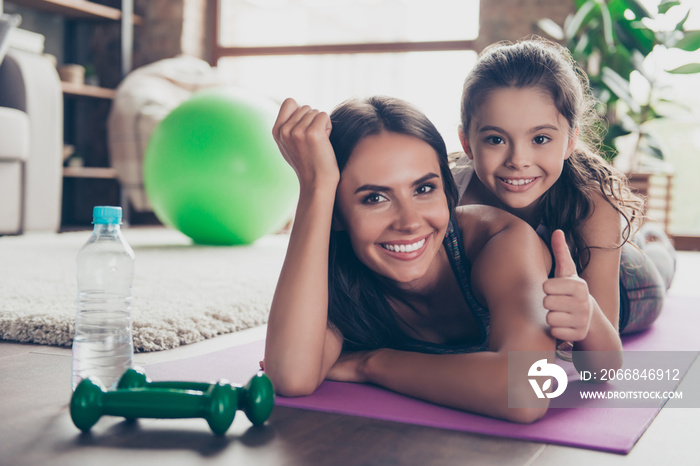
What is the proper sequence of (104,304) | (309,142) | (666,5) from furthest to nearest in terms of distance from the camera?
1. (666,5)
2. (104,304)
3. (309,142)

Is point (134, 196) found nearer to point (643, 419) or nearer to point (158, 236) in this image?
point (158, 236)

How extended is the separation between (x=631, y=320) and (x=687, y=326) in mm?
282

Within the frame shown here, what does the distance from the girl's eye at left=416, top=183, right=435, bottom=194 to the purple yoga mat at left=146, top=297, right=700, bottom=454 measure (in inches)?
12.3

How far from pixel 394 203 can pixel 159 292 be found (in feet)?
3.25

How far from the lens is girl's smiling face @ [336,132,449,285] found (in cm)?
105

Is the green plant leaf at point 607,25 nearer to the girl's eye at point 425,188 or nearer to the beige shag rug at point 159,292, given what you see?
the beige shag rug at point 159,292

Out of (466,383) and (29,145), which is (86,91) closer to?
(29,145)

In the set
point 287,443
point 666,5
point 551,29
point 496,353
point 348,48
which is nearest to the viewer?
point 287,443

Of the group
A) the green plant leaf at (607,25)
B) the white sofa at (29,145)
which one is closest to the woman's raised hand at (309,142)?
the white sofa at (29,145)

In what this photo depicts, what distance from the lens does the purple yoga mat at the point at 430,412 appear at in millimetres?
875

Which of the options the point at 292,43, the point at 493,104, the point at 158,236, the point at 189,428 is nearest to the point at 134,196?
the point at 158,236

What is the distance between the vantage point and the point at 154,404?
86cm

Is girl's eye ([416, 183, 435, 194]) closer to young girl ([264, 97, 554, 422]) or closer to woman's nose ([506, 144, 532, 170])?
young girl ([264, 97, 554, 422])

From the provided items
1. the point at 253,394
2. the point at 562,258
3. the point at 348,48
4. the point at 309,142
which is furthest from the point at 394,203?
the point at 348,48
